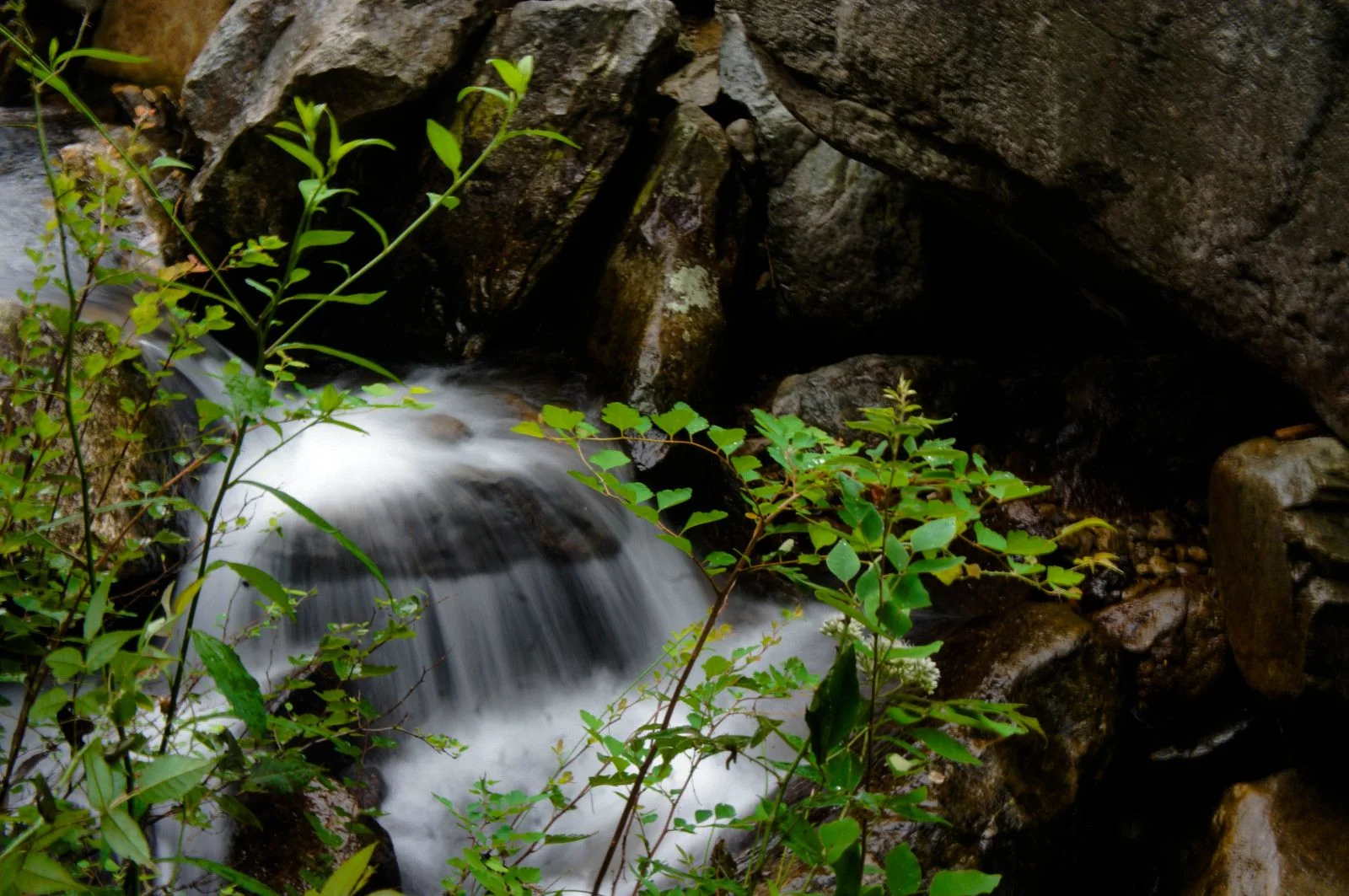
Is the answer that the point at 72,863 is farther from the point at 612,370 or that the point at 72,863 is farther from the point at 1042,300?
the point at 1042,300

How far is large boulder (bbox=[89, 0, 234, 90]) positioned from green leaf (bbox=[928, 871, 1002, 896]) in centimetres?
869

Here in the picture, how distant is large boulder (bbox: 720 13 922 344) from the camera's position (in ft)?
18.7

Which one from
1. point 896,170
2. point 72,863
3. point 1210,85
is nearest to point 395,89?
point 896,170

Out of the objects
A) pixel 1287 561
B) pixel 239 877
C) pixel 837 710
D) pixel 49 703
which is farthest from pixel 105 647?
pixel 1287 561

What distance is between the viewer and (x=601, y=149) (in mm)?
6207

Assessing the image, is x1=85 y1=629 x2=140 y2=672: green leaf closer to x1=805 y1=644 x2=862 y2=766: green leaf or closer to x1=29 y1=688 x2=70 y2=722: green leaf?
x1=29 y1=688 x2=70 y2=722: green leaf

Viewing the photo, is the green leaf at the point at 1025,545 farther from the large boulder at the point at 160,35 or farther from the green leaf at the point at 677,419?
the large boulder at the point at 160,35

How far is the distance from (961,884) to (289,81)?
6198mm

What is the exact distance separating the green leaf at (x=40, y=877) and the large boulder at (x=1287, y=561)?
360 centimetres

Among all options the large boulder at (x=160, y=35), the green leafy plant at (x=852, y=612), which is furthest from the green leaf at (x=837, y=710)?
the large boulder at (x=160, y=35)

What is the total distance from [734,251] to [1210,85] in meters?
3.18

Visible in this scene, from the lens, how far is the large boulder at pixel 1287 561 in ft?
10.5

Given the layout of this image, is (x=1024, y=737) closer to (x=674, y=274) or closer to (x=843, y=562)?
(x=843, y=562)

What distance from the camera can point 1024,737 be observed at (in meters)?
3.37
